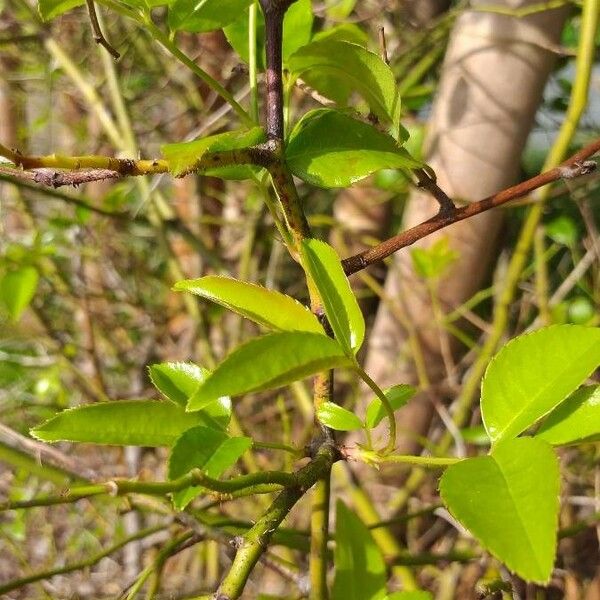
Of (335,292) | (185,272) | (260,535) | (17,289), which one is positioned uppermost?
(335,292)

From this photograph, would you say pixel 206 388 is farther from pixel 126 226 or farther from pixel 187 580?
pixel 126 226

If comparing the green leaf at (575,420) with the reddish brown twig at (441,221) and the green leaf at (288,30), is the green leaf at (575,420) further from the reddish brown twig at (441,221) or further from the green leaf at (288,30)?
the green leaf at (288,30)

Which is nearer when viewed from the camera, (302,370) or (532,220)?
(302,370)

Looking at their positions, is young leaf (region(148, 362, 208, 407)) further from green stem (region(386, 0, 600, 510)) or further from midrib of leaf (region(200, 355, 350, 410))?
green stem (region(386, 0, 600, 510))

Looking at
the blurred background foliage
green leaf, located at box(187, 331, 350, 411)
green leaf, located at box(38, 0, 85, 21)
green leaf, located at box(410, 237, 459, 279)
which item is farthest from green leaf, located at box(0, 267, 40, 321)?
green leaf, located at box(187, 331, 350, 411)

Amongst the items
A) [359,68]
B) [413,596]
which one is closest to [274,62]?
[359,68]

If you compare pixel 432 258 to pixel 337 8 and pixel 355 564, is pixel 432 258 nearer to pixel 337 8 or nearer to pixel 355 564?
pixel 337 8

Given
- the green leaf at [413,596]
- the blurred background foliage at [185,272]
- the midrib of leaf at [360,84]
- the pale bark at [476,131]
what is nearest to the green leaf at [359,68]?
the midrib of leaf at [360,84]
